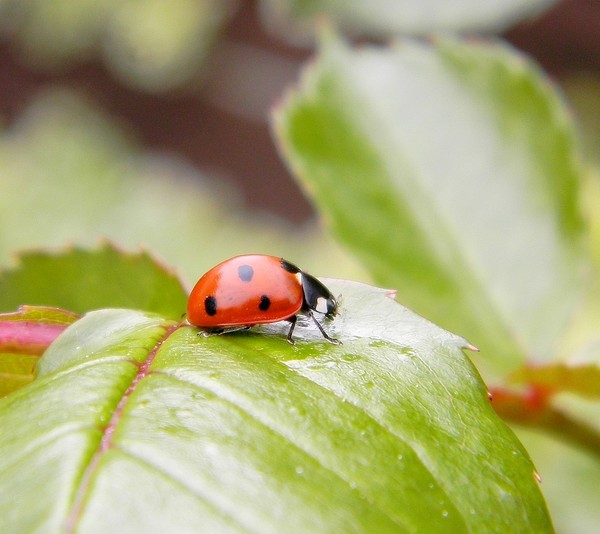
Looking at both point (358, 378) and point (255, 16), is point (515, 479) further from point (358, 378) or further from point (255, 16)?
point (255, 16)

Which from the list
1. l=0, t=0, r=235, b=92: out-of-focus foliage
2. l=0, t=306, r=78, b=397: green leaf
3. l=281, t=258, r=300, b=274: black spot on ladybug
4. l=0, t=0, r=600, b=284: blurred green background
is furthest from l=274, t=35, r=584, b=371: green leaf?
l=0, t=0, r=235, b=92: out-of-focus foliage

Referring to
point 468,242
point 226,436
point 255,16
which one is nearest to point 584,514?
point 468,242

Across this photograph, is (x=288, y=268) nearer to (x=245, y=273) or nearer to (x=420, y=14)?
(x=245, y=273)

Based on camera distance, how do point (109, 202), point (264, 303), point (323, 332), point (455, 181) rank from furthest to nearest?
point (109, 202) → point (455, 181) → point (264, 303) → point (323, 332)

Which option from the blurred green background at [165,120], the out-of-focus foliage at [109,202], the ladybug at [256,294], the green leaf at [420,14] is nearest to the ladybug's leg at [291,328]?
the ladybug at [256,294]

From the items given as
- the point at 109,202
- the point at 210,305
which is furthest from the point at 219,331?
the point at 109,202

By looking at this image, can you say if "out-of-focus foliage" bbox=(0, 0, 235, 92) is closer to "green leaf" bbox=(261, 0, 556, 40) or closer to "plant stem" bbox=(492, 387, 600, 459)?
"green leaf" bbox=(261, 0, 556, 40)
